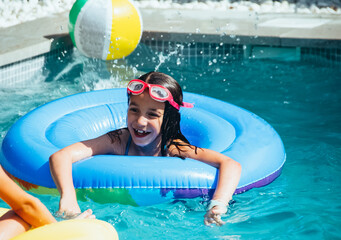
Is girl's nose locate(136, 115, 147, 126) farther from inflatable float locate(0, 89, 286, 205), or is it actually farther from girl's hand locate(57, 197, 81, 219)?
girl's hand locate(57, 197, 81, 219)

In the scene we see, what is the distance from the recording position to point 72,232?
7.58 feet

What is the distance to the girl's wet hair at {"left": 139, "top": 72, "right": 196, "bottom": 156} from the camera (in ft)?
11.5

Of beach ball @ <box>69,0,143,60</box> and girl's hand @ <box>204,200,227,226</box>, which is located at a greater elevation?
beach ball @ <box>69,0,143,60</box>

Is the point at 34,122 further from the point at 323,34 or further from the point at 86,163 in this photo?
the point at 323,34

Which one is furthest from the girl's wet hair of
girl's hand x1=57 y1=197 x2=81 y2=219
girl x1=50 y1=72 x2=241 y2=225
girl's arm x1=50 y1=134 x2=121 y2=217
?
girl's hand x1=57 y1=197 x2=81 y2=219

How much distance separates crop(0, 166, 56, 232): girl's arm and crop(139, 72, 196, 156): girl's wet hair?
1246mm

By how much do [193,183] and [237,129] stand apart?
85 cm

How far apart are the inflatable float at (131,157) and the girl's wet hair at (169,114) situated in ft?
0.81

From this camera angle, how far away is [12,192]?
2463mm

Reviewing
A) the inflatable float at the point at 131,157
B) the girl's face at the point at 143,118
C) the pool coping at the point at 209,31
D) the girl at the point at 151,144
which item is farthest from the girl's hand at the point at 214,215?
the pool coping at the point at 209,31

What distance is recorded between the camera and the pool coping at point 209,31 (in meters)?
6.46

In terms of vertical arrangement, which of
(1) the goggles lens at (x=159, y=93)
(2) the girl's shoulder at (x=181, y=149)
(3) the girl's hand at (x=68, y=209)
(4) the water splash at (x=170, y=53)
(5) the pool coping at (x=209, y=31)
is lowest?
(4) the water splash at (x=170, y=53)

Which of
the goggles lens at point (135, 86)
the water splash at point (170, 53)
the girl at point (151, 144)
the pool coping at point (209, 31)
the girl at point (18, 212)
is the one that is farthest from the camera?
the water splash at point (170, 53)

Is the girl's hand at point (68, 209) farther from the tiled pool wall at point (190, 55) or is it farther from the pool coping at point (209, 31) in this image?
the tiled pool wall at point (190, 55)
